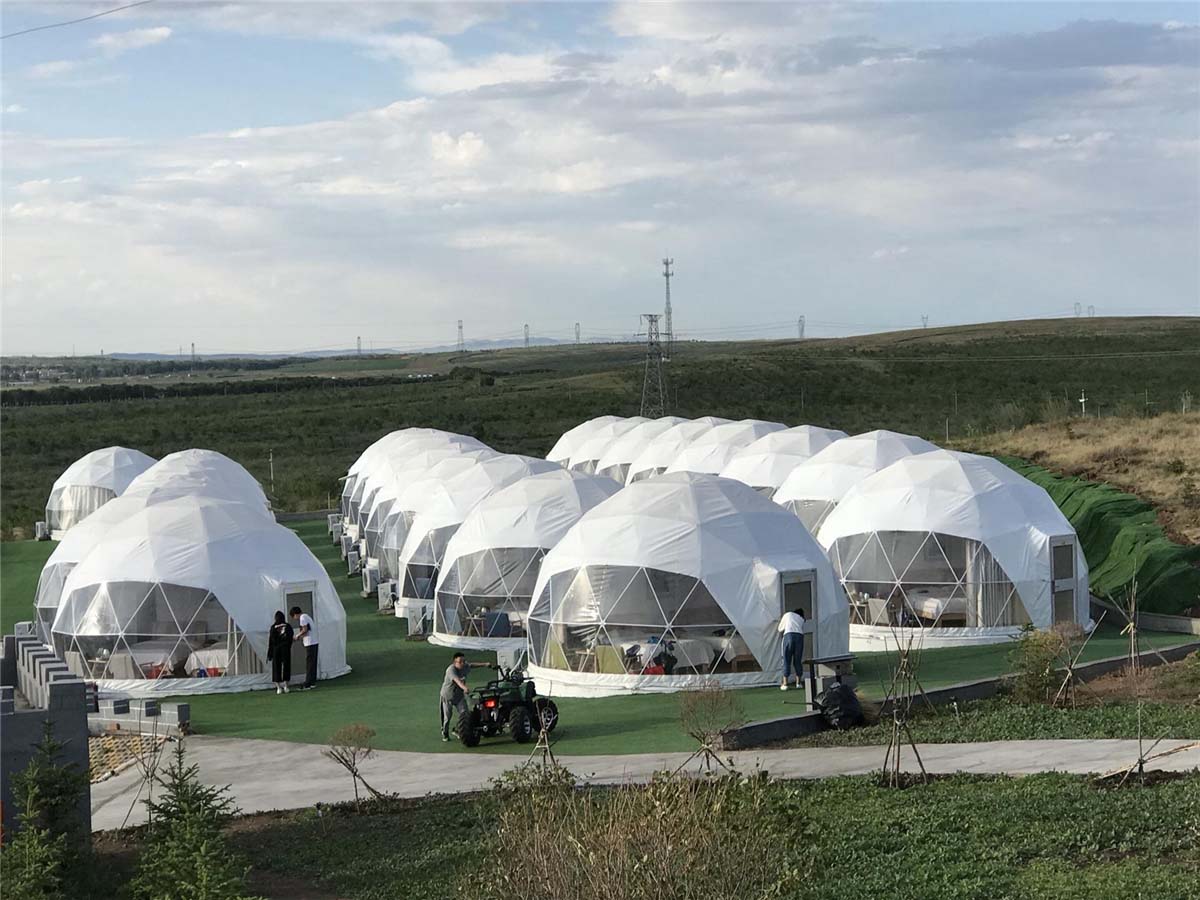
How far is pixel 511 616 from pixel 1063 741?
14.0 meters

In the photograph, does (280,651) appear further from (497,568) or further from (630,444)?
(630,444)

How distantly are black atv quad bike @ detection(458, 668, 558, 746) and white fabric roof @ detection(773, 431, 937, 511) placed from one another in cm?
1663

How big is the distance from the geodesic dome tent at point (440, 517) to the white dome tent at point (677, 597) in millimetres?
8691

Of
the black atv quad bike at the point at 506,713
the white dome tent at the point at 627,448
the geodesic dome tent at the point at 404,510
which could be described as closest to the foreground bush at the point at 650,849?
the black atv quad bike at the point at 506,713

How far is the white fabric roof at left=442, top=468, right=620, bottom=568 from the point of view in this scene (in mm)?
30172

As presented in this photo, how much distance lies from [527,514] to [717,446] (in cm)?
1656

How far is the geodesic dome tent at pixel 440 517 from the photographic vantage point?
34312mm


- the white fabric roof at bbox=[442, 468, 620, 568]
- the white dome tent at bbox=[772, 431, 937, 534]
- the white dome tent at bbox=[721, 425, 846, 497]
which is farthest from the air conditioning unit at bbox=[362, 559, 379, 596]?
the white dome tent at bbox=[721, 425, 846, 497]

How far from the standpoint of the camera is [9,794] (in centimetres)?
1409

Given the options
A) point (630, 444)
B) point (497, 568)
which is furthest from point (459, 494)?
point (630, 444)

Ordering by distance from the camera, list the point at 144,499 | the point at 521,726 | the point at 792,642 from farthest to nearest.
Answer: the point at 144,499 → the point at 792,642 → the point at 521,726

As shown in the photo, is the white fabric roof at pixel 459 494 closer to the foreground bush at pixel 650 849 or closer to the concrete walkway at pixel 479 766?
the concrete walkway at pixel 479 766

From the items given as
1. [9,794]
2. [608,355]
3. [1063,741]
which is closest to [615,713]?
[1063,741]

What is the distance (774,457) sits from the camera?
4194cm
